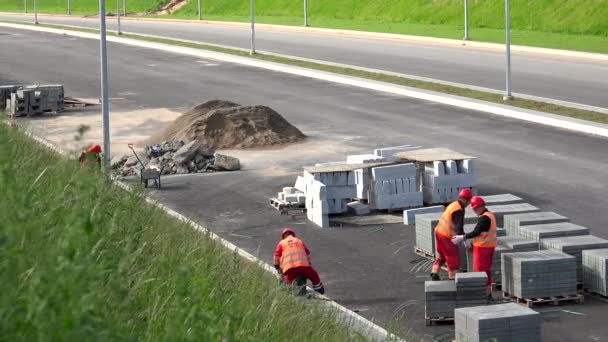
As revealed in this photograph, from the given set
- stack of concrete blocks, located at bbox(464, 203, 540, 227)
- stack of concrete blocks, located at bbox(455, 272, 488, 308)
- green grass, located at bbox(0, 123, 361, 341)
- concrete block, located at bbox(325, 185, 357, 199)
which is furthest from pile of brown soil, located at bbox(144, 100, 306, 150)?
stack of concrete blocks, located at bbox(455, 272, 488, 308)

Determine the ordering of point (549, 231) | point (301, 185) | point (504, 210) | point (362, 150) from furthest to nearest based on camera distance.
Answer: point (362, 150) < point (301, 185) < point (504, 210) < point (549, 231)

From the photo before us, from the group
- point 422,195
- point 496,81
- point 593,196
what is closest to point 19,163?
point 422,195

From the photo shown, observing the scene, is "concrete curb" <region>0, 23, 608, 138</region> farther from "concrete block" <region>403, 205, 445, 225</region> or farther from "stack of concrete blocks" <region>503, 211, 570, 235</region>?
"stack of concrete blocks" <region>503, 211, 570, 235</region>

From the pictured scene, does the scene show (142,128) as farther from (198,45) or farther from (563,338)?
(198,45)

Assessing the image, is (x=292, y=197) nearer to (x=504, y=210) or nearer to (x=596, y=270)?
(x=504, y=210)

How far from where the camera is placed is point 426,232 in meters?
18.7

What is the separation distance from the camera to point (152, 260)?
1063 cm

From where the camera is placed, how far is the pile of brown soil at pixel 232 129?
30000 millimetres

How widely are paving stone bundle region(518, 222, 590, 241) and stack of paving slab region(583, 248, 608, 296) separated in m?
1.18

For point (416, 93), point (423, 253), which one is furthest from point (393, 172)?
point (416, 93)

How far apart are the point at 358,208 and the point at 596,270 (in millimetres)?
6573

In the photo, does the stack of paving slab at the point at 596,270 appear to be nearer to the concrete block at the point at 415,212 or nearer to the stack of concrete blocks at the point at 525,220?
the stack of concrete blocks at the point at 525,220

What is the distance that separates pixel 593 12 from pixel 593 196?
34804 millimetres

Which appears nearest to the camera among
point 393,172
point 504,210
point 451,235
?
point 451,235
